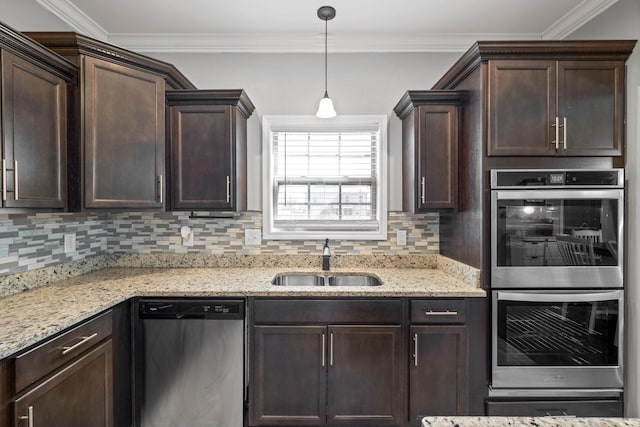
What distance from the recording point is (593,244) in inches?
77.8

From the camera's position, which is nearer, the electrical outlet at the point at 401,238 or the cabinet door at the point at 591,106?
the cabinet door at the point at 591,106

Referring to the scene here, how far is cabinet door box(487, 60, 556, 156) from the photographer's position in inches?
78.9

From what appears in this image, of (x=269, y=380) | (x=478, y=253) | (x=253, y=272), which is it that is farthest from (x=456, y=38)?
(x=269, y=380)

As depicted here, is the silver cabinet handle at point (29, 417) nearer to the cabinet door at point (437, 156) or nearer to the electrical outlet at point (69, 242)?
the electrical outlet at point (69, 242)

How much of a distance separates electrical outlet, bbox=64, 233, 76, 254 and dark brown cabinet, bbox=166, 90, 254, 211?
2.28 feet

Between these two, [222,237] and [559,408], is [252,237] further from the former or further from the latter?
[559,408]

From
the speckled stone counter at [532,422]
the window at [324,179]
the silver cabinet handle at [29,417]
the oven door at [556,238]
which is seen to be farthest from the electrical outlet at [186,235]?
the speckled stone counter at [532,422]

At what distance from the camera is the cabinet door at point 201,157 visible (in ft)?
7.81

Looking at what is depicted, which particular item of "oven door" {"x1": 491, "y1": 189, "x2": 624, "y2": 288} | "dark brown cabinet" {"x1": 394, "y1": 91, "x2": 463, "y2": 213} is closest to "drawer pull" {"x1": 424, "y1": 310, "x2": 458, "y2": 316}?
"oven door" {"x1": 491, "y1": 189, "x2": 624, "y2": 288}

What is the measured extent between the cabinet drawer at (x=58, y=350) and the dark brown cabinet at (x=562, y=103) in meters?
2.29

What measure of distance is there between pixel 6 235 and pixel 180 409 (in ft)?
4.43

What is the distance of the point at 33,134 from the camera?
168 cm

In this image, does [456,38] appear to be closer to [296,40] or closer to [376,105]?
[376,105]

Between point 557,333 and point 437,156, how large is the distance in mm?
1252
